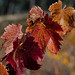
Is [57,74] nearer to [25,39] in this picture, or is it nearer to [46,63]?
[46,63]

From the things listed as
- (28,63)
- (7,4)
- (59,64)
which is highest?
(7,4)

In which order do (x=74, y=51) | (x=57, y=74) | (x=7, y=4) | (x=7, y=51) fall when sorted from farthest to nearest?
(x=7, y=4)
(x=74, y=51)
(x=57, y=74)
(x=7, y=51)

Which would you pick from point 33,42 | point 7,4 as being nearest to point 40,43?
point 33,42

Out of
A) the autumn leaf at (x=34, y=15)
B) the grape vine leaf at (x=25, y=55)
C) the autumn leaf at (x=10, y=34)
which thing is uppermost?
the autumn leaf at (x=34, y=15)

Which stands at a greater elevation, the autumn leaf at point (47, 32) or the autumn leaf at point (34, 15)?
the autumn leaf at point (34, 15)
